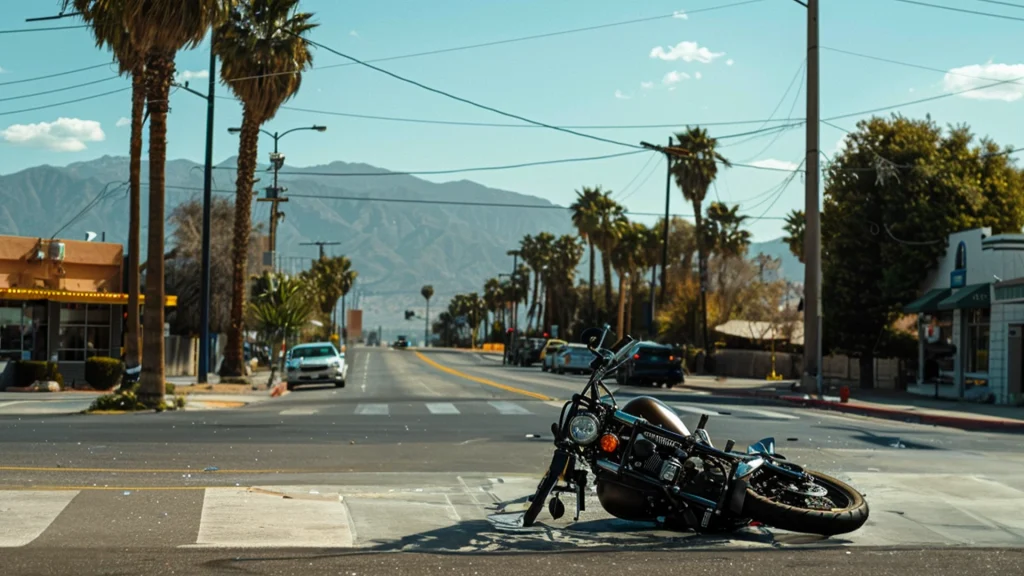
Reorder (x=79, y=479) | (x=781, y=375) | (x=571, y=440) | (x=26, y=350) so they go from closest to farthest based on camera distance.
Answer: (x=571, y=440), (x=79, y=479), (x=26, y=350), (x=781, y=375)

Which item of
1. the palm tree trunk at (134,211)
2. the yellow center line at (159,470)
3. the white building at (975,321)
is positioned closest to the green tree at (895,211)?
the white building at (975,321)

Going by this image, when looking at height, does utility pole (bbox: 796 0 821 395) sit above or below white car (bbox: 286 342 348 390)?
above

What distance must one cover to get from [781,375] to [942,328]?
1931 centimetres

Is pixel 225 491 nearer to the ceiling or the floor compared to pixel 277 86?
nearer to the floor

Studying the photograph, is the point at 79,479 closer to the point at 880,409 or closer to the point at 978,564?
the point at 978,564

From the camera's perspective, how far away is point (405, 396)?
31766 millimetres

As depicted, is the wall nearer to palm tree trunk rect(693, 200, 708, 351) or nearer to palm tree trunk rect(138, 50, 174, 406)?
palm tree trunk rect(138, 50, 174, 406)

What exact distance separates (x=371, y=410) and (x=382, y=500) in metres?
14.0

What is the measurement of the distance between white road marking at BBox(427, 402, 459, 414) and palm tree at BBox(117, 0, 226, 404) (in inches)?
233

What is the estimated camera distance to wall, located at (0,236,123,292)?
3819 centimetres

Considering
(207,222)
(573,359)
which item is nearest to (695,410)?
(207,222)

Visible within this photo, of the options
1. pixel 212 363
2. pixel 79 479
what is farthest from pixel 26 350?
pixel 79 479

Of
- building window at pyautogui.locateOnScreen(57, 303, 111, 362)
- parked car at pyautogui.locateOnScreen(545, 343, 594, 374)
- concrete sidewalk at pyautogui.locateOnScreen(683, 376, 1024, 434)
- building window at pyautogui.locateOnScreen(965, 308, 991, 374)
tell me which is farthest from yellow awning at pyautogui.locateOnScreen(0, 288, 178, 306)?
building window at pyautogui.locateOnScreen(965, 308, 991, 374)

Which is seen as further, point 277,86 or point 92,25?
point 277,86
